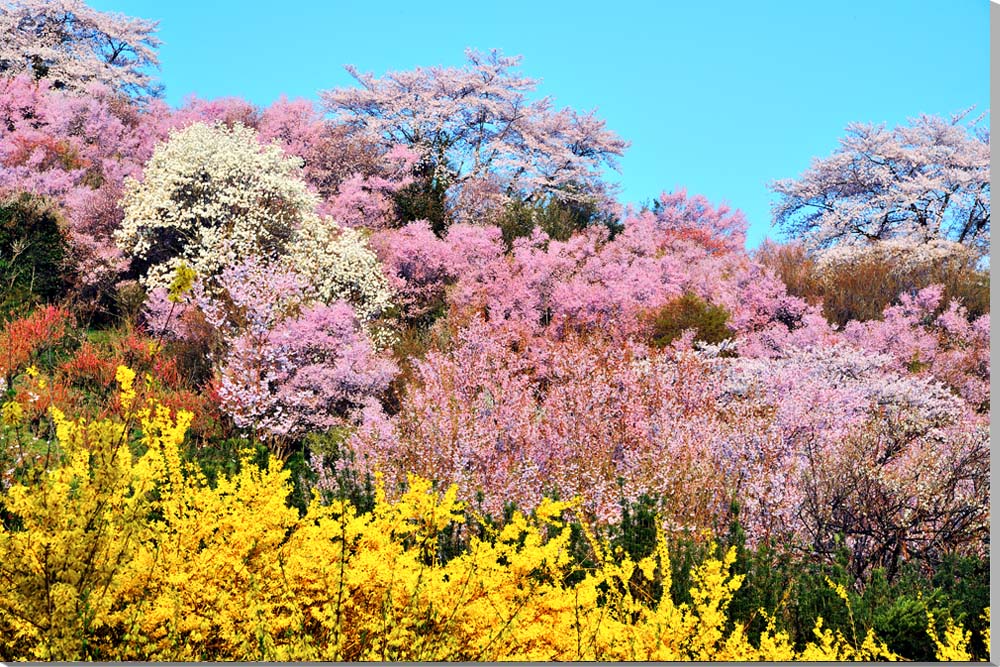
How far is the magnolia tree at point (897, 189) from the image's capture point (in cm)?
1566

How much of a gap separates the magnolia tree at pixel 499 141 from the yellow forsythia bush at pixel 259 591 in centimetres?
1260

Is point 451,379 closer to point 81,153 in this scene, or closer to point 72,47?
point 72,47

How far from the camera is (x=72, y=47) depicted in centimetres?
1432

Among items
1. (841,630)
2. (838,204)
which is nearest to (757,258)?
(838,204)

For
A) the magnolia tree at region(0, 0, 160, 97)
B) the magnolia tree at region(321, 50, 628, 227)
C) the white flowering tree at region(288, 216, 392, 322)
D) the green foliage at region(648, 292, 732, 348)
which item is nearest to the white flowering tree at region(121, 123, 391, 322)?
the white flowering tree at region(288, 216, 392, 322)

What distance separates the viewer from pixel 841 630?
4.43 m

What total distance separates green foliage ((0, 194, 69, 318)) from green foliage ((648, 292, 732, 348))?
25.6 ft

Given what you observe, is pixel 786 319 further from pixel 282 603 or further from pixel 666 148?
pixel 282 603

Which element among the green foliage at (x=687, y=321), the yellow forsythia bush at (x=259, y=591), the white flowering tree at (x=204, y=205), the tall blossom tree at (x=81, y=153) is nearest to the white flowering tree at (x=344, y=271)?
the white flowering tree at (x=204, y=205)

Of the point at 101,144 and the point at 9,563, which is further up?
the point at 101,144

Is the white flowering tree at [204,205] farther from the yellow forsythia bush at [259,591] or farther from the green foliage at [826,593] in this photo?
the yellow forsythia bush at [259,591]

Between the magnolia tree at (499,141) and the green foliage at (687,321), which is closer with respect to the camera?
the green foliage at (687,321)

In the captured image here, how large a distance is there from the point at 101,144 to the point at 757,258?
12.1 meters

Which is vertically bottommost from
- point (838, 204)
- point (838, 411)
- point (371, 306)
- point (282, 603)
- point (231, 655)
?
point (231, 655)
